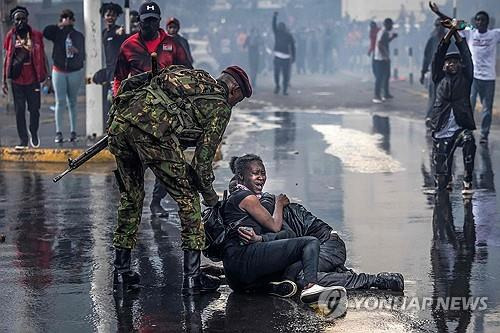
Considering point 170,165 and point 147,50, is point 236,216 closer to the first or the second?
point 170,165

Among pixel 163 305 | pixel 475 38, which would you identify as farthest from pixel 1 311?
pixel 475 38

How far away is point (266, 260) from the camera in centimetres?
818

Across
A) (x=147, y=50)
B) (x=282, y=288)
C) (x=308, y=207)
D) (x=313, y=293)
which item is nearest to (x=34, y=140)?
(x=308, y=207)

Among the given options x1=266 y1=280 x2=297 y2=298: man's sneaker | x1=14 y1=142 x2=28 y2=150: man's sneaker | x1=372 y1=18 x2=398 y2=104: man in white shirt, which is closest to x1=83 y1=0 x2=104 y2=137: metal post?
x1=14 y1=142 x2=28 y2=150: man's sneaker

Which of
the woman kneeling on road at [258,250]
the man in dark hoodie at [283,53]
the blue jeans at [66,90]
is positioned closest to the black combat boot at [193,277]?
the woman kneeling on road at [258,250]

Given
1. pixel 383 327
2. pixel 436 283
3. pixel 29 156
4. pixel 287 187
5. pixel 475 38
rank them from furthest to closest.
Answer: pixel 475 38, pixel 29 156, pixel 287 187, pixel 436 283, pixel 383 327

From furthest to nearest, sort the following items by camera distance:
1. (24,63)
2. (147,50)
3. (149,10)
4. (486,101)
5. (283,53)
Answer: (283,53), (486,101), (24,63), (147,50), (149,10)

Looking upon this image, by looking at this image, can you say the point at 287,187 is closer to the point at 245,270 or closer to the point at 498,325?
the point at 245,270

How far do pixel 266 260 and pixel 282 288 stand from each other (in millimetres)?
206

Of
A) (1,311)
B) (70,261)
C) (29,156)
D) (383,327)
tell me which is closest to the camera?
(383,327)

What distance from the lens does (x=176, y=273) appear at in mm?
9055

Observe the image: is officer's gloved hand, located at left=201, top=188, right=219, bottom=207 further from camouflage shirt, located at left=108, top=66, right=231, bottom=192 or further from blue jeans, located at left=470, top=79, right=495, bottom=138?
blue jeans, located at left=470, top=79, right=495, bottom=138

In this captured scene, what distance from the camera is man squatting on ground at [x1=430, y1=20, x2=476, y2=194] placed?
12703 millimetres

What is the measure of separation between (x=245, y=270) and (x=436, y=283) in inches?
52.2
